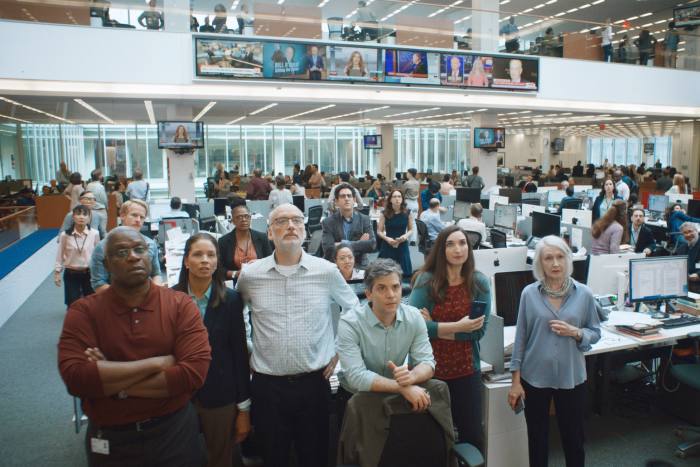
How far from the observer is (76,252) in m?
5.78

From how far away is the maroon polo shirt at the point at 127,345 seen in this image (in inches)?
78.4

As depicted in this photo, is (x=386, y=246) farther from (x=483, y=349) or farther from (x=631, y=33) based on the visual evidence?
(x=631, y=33)

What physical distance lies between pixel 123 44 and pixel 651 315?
1034 centimetres

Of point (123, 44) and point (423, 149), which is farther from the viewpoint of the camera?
point (423, 149)

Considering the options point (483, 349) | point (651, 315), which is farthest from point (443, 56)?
point (483, 349)

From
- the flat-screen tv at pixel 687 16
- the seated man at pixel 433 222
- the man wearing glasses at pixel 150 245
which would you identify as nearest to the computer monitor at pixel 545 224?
the seated man at pixel 433 222

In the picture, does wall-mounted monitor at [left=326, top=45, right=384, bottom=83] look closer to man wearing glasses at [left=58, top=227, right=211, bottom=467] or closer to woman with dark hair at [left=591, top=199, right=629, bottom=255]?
woman with dark hair at [left=591, top=199, right=629, bottom=255]

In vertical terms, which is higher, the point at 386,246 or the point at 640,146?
the point at 640,146

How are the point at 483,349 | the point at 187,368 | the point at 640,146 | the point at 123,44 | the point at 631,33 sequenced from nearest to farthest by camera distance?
the point at 187,368, the point at 483,349, the point at 123,44, the point at 631,33, the point at 640,146

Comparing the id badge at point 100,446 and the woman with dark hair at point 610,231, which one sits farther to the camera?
the woman with dark hair at point 610,231

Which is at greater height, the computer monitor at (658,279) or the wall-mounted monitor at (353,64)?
the wall-mounted monitor at (353,64)

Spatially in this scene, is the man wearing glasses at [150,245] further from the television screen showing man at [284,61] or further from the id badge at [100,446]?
the television screen showing man at [284,61]

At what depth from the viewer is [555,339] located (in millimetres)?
3148

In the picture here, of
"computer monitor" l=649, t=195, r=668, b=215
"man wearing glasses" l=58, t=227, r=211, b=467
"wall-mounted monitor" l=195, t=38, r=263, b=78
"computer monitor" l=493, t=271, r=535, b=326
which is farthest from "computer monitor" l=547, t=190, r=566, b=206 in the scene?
"man wearing glasses" l=58, t=227, r=211, b=467
